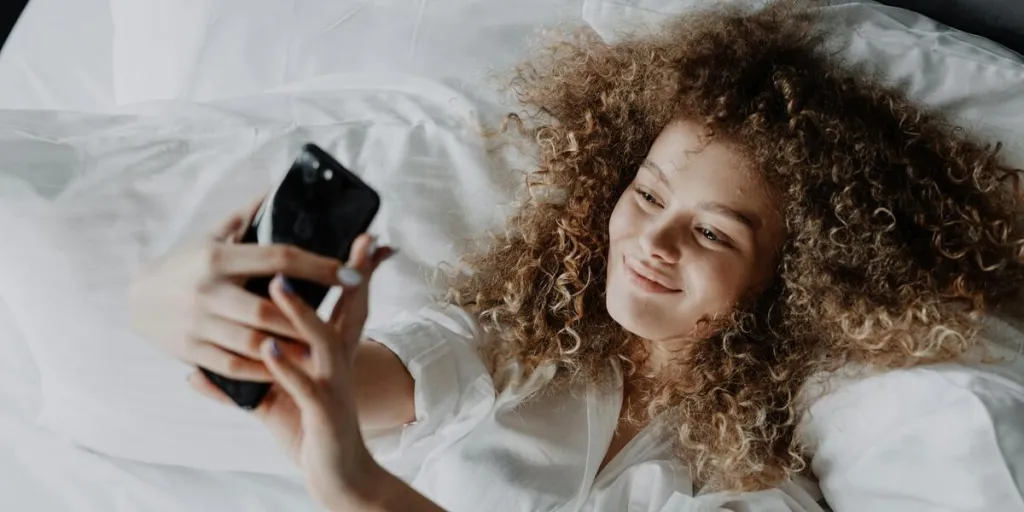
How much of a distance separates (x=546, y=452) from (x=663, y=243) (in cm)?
25

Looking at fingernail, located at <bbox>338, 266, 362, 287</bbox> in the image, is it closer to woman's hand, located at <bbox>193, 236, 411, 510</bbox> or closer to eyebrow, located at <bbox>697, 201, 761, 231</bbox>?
woman's hand, located at <bbox>193, 236, 411, 510</bbox>

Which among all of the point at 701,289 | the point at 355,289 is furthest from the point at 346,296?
the point at 701,289

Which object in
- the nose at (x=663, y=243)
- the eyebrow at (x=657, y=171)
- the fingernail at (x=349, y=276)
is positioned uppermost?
the fingernail at (x=349, y=276)

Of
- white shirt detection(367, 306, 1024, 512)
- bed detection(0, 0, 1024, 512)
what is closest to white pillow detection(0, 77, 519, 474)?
bed detection(0, 0, 1024, 512)

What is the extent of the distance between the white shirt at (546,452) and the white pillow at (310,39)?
1.37 ft

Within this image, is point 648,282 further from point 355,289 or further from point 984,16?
point 984,16

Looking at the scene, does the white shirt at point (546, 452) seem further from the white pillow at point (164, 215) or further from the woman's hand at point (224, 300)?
the woman's hand at point (224, 300)

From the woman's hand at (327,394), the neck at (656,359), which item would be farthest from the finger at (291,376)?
the neck at (656,359)

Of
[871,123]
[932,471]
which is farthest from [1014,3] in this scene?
[932,471]

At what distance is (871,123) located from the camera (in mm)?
969

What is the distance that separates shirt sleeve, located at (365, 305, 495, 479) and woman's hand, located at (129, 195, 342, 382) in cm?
27

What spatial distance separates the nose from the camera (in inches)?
35.1

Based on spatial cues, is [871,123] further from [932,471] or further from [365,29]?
[365,29]

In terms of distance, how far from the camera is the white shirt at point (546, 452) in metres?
0.92
